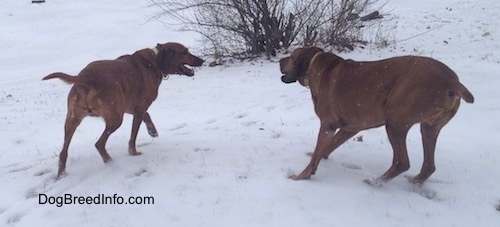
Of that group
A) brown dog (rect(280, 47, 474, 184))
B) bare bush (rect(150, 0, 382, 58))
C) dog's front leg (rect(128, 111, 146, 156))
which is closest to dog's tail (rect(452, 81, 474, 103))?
brown dog (rect(280, 47, 474, 184))

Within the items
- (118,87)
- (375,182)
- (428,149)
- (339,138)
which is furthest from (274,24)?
(375,182)

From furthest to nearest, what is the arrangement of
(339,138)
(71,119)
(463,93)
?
1. (339,138)
2. (71,119)
3. (463,93)

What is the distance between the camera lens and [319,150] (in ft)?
14.9

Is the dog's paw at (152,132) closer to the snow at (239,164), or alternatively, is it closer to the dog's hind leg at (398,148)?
the snow at (239,164)

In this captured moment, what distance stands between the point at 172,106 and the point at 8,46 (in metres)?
12.2

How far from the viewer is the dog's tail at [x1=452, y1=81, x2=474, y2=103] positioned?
3.92 m

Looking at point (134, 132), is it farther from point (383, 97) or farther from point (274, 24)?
point (274, 24)

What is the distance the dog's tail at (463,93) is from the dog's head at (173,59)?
10.5 ft

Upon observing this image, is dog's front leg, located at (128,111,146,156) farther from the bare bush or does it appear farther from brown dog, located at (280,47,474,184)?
the bare bush

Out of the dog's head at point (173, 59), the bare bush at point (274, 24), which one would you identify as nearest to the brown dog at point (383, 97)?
the dog's head at point (173, 59)

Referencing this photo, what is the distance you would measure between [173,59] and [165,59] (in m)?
0.11

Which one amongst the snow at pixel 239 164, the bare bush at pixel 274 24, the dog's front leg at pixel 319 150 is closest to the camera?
the snow at pixel 239 164

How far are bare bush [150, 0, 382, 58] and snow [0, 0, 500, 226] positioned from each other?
2.16m

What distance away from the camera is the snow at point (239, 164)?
387 centimetres
